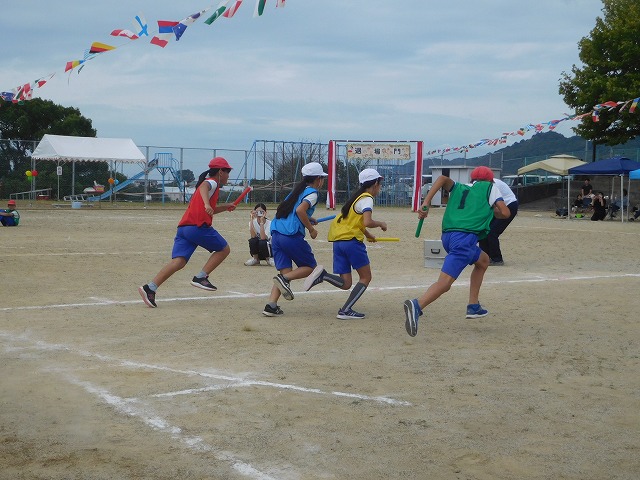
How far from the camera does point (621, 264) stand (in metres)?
16.2

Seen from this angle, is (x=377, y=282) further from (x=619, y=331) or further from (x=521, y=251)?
(x=521, y=251)

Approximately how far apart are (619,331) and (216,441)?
5351 millimetres

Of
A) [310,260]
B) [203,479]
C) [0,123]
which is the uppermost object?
[0,123]

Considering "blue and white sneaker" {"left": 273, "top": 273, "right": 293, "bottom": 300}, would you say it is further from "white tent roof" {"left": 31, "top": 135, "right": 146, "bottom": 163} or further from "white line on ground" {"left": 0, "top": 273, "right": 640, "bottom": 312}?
"white tent roof" {"left": 31, "top": 135, "right": 146, "bottom": 163}

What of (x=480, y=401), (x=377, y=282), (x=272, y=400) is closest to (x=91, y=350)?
(x=272, y=400)

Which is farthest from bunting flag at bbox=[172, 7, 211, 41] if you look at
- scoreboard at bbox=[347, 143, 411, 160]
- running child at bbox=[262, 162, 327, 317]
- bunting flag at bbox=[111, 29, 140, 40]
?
scoreboard at bbox=[347, 143, 411, 160]

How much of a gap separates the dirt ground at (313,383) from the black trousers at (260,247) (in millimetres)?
2255

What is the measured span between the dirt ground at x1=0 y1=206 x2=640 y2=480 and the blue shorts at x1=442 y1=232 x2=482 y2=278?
64cm

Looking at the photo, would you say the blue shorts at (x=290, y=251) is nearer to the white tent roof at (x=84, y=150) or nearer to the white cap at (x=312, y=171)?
the white cap at (x=312, y=171)

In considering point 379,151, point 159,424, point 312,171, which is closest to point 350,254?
point 312,171

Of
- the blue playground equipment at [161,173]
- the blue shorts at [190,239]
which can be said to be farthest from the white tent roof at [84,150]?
the blue shorts at [190,239]

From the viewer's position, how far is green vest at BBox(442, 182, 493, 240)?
29.3ft

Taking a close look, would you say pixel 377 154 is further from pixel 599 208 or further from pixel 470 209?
pixel 470 209

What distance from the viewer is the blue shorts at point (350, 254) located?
9461mm
